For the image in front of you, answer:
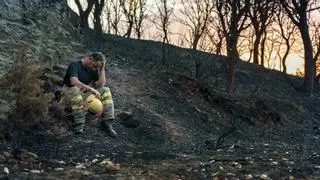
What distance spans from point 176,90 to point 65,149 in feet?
20.9

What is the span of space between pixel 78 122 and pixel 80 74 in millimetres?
853

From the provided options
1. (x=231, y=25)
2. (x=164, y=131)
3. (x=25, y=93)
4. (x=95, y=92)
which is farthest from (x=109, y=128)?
(x=231, y=25)

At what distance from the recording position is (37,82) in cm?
823

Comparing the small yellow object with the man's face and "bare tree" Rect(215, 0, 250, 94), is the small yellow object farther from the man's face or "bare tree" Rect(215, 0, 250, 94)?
"bare tree" Rect(215, 0, 250, 94)

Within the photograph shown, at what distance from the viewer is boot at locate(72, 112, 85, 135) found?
30.2ft

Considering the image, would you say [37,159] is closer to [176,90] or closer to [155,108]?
[155,108]

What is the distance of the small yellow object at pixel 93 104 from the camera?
9281 millimetres

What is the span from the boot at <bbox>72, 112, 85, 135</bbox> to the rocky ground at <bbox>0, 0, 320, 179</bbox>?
0.36 ft

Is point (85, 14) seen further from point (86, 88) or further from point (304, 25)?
point (86, 88)

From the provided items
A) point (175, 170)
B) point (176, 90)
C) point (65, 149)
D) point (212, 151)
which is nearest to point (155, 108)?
point (176, 90)

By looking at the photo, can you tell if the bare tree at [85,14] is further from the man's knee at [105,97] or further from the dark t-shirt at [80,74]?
the man's knee at [105,97]

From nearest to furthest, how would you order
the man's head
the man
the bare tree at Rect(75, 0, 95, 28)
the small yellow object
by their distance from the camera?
1. the man
2. the small yellow object
3. the man's head
4. the bare tree at Rect(75, 0, 95, 28)

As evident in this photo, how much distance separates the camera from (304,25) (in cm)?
2162

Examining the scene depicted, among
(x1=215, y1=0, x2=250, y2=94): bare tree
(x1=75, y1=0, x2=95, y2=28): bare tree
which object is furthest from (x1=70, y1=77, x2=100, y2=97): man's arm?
(x1=75, y1=0, x2=95, y2=28): bare tree
